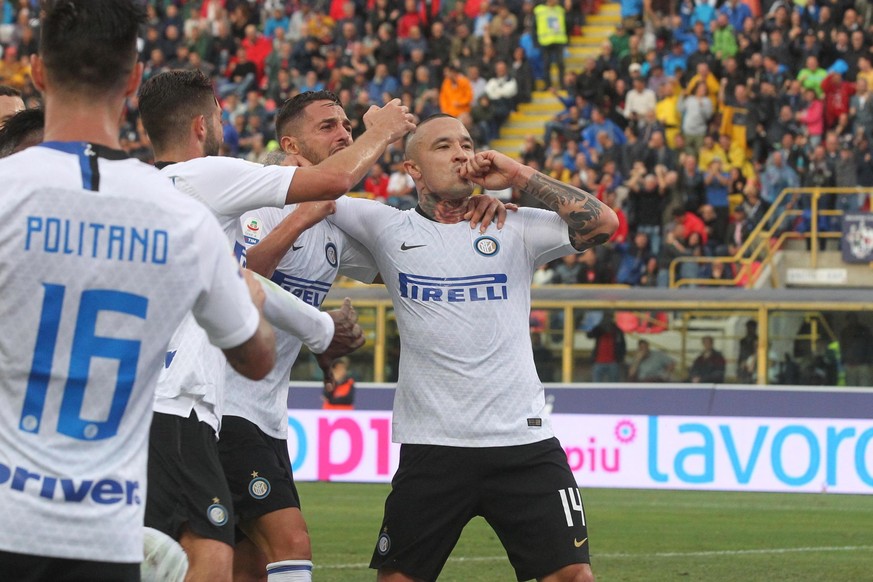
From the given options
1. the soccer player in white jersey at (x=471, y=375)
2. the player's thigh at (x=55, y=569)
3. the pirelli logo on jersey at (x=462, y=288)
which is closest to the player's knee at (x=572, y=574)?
the soccer player in white jersey at (x=471, y=375)

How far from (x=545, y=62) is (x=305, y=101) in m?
18.5

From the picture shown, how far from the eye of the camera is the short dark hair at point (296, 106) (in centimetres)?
629

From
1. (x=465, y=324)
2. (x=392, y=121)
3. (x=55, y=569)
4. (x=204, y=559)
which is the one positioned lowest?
(x=204, y=559)

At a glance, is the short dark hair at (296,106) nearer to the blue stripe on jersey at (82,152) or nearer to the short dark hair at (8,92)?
the short dark hair at (8,92)

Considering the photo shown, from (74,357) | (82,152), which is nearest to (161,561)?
(74,357)

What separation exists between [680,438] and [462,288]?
9.86m

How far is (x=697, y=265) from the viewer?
1892 cm

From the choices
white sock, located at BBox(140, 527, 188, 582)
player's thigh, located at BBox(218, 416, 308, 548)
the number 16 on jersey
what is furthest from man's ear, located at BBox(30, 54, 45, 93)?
player's thigh, located at BBox(218, 416, 308, 548)

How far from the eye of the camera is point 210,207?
15.7ft

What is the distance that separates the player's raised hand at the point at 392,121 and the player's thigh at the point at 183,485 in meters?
1.23

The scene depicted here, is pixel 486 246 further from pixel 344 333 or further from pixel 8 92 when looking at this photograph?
pixel 8 92

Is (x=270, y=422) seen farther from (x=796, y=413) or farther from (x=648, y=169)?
(x=648, y=169)

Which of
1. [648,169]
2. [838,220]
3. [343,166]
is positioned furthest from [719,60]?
[343,166]

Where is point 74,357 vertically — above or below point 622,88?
below
